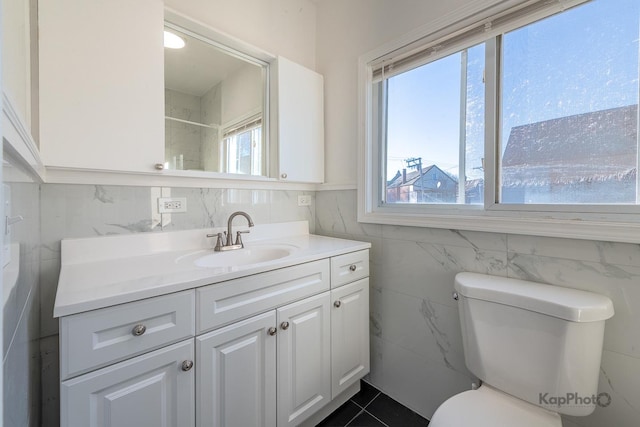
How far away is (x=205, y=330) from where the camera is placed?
0.94m

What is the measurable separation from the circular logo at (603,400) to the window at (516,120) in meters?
0.58

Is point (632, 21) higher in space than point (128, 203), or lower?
higher

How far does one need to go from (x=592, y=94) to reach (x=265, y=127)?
5.07 ft

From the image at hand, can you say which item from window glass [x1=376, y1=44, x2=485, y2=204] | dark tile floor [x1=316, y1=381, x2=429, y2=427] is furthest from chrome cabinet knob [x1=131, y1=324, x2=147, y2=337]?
window glass [x1=376, y1=44, x2=485, y2=204]

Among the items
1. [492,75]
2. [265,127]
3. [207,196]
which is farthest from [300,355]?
[492,75]

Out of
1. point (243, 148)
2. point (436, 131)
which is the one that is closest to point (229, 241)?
point (243, 148)

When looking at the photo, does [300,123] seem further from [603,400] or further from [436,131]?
[603,400]

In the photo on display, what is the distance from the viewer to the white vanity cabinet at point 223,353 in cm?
75

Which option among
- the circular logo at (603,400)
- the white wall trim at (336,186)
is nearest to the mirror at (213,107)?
the white wall trim at (336,186)

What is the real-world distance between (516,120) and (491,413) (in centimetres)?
116

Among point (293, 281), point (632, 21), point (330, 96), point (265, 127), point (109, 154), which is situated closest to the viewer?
point (632, 21)

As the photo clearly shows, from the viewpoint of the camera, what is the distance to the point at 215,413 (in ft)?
3.17

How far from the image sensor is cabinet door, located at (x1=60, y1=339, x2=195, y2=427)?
73 centimetres

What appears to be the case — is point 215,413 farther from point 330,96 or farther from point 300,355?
point 330,96
